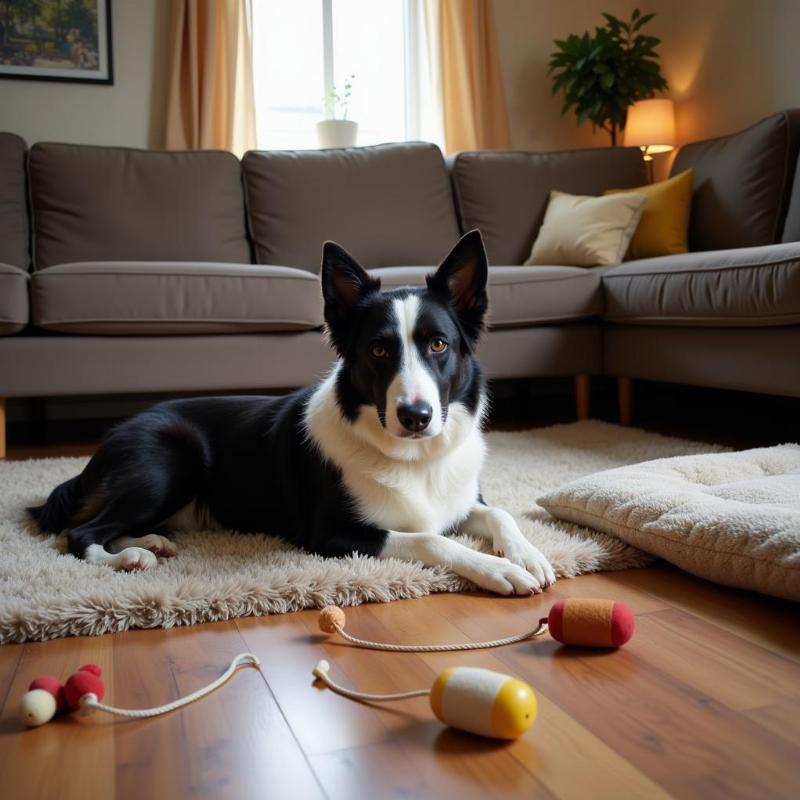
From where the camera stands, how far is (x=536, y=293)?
3.70 metres

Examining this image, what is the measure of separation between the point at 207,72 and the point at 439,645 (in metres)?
4.37

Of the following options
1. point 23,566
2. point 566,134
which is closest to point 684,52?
point 566,134

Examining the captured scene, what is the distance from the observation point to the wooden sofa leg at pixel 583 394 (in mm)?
3922

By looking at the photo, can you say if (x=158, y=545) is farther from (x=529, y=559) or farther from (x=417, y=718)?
(x=417, y=718)

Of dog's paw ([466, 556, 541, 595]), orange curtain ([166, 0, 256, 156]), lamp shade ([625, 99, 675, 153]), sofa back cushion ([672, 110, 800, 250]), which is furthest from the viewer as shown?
lamp shade ([625, 99, 675, 153])

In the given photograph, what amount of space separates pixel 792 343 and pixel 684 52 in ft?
11.5

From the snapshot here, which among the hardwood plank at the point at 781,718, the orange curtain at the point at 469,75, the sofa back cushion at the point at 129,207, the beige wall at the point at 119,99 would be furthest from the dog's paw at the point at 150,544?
the orange curtain at the point at 469,75

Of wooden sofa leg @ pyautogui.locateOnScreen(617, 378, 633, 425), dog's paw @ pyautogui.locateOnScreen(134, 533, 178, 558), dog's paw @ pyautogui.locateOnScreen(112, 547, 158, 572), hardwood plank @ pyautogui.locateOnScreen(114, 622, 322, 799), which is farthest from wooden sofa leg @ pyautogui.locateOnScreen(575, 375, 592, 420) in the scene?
hardwood plank @ pyautogui.locateOnScreen(114, 622, 322, 799)

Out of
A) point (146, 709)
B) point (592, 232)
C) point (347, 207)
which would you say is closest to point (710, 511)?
point (146, 709)

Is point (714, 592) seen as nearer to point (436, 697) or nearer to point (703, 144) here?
point (436, 697)

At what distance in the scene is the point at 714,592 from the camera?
1662 mm

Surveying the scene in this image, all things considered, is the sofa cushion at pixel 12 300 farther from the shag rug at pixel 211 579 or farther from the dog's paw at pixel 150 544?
the dog's paw at pixel 150 544

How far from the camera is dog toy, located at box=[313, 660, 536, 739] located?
1.04 meters

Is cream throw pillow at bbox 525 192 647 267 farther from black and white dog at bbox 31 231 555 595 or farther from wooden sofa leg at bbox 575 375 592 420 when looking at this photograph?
black and white dog at bbox 31 231 555 595
